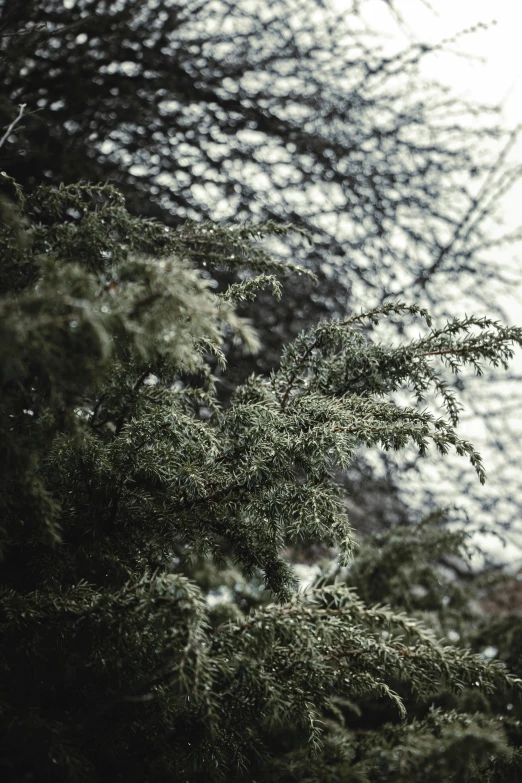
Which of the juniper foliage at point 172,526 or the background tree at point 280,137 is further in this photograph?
the background tree at point 280,137

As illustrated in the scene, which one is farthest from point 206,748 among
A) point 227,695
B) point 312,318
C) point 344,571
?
point 312,318

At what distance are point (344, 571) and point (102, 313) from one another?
2316 mm

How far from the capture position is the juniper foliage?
36.7 inches

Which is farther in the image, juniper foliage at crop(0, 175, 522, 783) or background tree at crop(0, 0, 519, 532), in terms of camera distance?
background tree at crop(0, 0, 519, 532)

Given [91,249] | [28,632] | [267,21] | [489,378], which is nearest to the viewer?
[28,632]

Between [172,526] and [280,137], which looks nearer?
[172,526]

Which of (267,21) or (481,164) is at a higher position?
(267,21)

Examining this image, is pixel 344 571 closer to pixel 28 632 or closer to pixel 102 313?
pixel 28 632

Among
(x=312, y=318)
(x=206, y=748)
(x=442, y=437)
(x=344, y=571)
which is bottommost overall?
(x=344, y=571)

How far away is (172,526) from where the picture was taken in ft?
3.93

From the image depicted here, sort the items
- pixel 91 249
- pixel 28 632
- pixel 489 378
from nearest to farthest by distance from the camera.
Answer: pixel 28 632 → pixel 91 249 → pixel 489 378

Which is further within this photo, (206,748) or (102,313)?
(206,748)

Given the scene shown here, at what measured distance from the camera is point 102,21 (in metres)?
2.67

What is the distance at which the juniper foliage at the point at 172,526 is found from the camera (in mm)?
932
